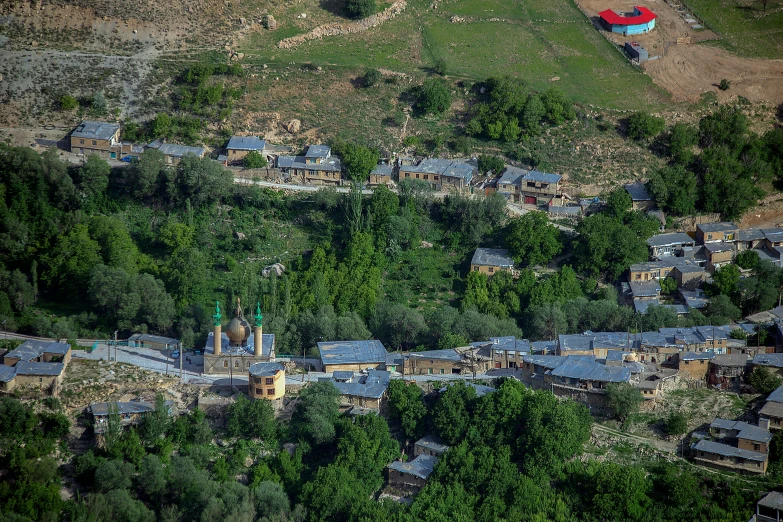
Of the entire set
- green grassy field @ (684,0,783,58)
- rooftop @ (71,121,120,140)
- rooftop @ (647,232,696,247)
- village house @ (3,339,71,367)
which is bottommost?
village house @ (3,339,71,367)

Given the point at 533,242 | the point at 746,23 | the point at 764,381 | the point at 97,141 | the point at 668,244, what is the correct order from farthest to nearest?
the point at 746,23 < the point at 97,141 < the point at 668,244 < the point at 533,242 < the point at 764,381

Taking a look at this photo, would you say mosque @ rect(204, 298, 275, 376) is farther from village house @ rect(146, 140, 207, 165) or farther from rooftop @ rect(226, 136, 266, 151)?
rooftop @ rect(226, 136, 266, 151)

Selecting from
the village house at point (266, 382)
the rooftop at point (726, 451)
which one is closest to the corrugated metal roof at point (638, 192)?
the rooftop at point (726, 451)

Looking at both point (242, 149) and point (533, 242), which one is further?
point (242, 149)

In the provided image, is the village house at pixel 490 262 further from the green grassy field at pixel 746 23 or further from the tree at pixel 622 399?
the green grassy field at pixel 746 23

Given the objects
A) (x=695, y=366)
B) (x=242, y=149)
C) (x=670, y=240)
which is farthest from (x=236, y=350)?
(x=670, y=240)

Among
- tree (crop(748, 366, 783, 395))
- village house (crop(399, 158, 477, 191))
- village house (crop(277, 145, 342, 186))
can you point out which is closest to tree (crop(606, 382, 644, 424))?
tree (crop(748, 366, 783, 395))

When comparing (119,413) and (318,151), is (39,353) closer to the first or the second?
(119,413)
